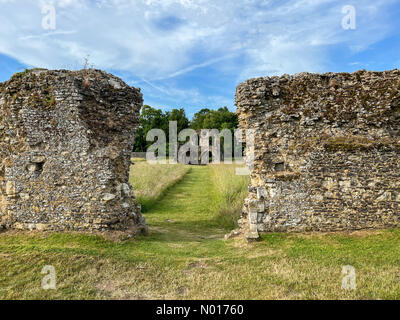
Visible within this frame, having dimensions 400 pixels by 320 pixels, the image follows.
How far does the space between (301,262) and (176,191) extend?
1284 centimetres

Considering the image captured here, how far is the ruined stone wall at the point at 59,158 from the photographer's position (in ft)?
25.4

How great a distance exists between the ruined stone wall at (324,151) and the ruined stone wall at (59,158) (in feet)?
13.6

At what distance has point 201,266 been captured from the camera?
6.23 m

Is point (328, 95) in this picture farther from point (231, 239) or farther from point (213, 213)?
point (213, 213)

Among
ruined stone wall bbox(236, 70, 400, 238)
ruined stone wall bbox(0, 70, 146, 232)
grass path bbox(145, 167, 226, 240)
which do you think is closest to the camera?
ruined stone wall bbox(236, 70, 400, 238)

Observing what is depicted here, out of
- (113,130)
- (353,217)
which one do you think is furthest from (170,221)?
(353,217)

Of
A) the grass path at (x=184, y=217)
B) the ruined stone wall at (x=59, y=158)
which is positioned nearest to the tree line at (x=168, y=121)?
the grass path at (x=184, y=217)

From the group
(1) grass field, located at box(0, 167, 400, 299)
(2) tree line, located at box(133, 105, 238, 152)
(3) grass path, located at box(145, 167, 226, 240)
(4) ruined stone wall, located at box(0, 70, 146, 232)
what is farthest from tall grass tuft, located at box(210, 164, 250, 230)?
(2) tree line, located at box(133, 105, 238, 152)

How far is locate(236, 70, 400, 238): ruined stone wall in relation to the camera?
24.8ft

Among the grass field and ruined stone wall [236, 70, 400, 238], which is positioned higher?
ruined stone wall [236, 70, 400, 238]

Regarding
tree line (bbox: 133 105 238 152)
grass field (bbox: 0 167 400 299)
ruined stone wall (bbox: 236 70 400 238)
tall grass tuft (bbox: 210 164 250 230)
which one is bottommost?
grass field (bbox: 0 167 400 299)

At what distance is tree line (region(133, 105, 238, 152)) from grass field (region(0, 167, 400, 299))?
37332 millimetres

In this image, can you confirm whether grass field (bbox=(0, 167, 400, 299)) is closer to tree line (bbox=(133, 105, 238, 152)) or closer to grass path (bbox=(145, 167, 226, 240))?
grass path (bbox=(145, 167, 226, 240))

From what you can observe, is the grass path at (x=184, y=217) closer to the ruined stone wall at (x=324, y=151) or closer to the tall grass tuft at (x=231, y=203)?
the tall grass tuft at (x=231, y=203)
